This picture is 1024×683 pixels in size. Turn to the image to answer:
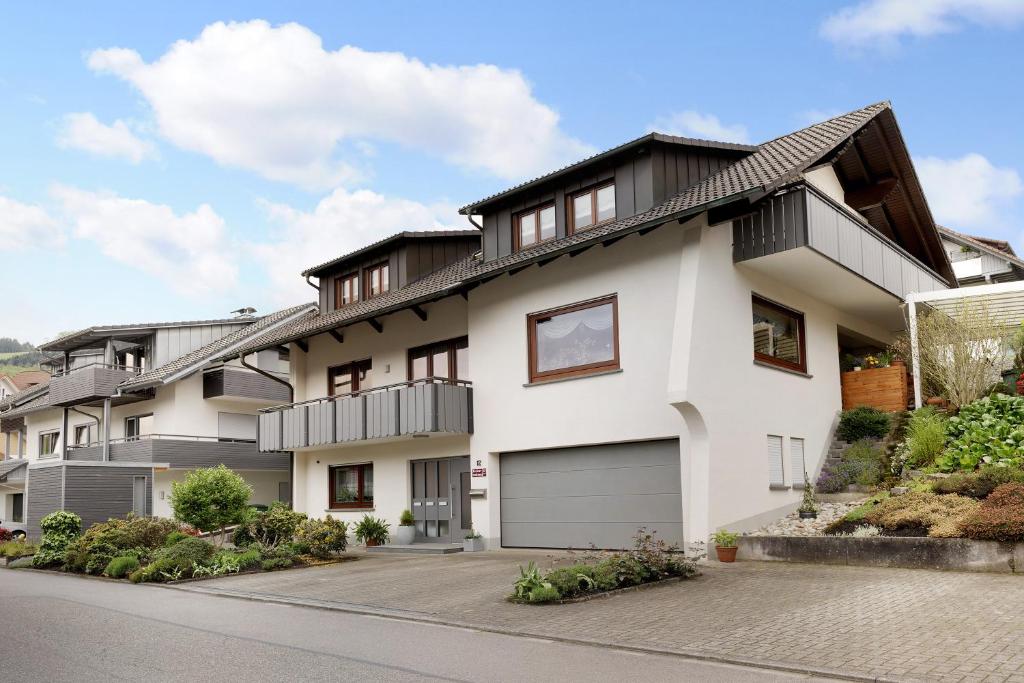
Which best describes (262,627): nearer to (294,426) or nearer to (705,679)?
(705,679)

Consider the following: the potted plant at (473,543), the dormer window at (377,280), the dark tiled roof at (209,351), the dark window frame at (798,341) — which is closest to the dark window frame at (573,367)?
the dark window frame at (798,341)

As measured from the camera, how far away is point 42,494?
30.3m

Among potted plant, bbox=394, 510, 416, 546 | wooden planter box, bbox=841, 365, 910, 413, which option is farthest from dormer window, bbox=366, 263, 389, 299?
wooden planter box, bbox=841, 365, 910, 413

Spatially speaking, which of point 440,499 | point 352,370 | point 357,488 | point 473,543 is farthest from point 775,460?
point 352,370

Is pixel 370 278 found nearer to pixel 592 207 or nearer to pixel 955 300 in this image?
pixel 592 207

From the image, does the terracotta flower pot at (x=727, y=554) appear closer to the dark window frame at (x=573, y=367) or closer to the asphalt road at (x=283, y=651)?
the dark window frame at (x=573, y=367)

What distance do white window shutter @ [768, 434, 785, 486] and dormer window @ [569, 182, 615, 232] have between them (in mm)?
5455

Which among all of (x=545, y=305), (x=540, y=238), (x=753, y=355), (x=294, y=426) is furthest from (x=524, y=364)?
(x=294, y=426)

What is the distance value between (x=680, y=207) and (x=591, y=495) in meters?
5.94

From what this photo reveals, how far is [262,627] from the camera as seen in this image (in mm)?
10680

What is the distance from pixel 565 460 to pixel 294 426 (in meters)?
8.71

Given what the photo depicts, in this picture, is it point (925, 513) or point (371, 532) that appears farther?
point (371, 532)

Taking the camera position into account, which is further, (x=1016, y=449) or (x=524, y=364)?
(x=524, y=364)

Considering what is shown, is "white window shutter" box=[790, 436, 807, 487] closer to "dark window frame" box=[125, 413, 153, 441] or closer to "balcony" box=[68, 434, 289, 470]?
"balcony" box=[68, 434, 289, 470]
